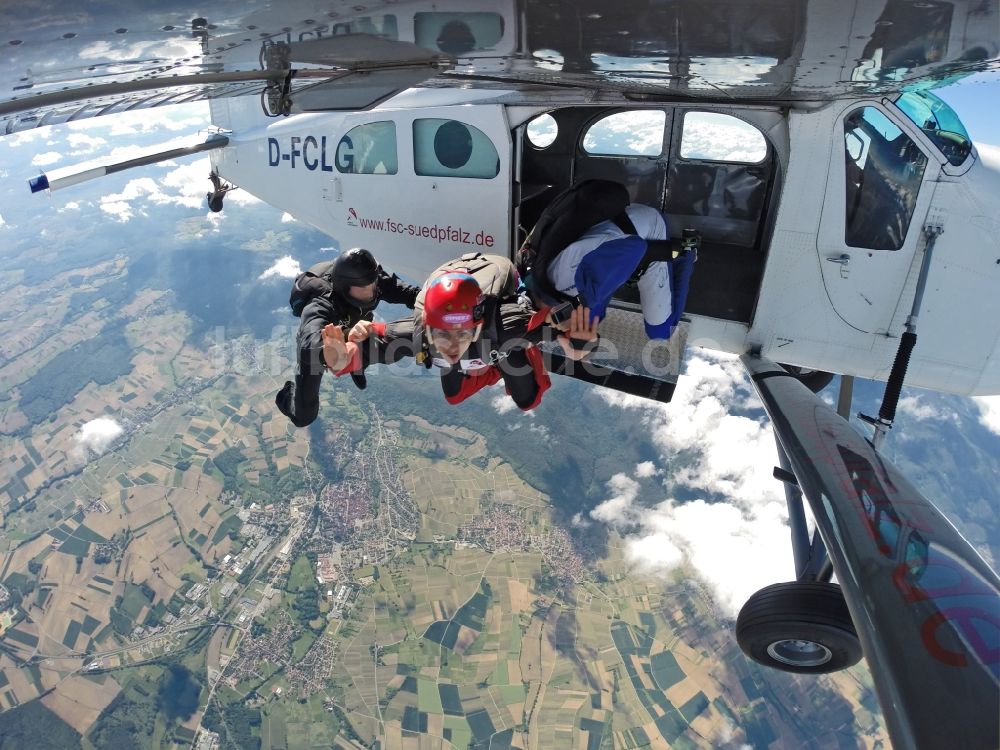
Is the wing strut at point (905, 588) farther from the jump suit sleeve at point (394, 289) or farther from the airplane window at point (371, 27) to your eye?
the jump suit sleeve at point (394, 289)

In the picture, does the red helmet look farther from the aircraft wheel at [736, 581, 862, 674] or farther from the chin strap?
the aircraft wheel at [736, 581, 862, 674]

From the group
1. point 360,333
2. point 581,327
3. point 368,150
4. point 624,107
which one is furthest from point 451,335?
point 368,150

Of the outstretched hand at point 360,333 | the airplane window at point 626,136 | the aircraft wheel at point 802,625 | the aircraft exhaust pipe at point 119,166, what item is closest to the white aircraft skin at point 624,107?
the airplane window at point 626,136

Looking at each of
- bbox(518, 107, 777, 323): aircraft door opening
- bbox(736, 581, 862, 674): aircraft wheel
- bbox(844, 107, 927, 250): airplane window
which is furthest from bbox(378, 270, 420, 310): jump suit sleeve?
bbox(736, 581, 862, 674): aircraft wheel

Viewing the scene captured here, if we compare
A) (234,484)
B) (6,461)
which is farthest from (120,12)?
(6,461)

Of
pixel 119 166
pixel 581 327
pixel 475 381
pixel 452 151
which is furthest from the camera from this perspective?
pixel 119 166

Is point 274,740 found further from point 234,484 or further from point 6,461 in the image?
point 6,461

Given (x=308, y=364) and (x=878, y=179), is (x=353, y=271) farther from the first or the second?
(x=878, y=179)
